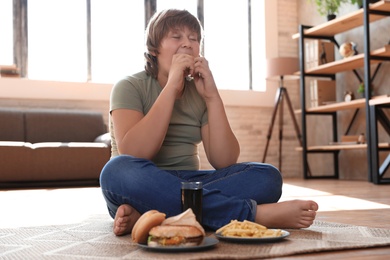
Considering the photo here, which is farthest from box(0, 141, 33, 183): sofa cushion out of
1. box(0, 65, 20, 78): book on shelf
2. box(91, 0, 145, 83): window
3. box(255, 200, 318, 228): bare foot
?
box(255, 200, 318, 228): bare foot

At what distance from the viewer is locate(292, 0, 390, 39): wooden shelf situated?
4514mm

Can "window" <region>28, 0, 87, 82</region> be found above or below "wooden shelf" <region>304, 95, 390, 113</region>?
above

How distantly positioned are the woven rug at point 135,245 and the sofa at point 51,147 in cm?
295

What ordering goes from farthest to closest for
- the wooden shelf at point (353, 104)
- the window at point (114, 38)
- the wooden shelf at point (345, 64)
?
the window at point (114, 38)
the wooden shelf at point (345, 64)
the wooden shelf at point (353, 104)

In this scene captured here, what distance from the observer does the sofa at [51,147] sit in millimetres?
4703

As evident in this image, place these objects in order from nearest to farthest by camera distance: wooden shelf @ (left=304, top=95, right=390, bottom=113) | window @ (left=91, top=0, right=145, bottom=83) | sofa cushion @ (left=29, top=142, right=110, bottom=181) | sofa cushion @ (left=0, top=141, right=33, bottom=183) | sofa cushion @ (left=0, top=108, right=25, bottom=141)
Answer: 1. wooden shelf @ (left=304, top=95, right=390, bottom=113)
2. sofa cushion @ (left=0, top=141, right=33, bottom=183)
3. sofa cushion @ (left=29, top=142, right=110, bottom=181)
4. sofa cushion @ (left=0, top=108, right=25, bottom=141)
5. window @ (left=91, top=0, right=145, bottom=83)

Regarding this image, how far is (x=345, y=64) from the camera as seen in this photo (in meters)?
5.18

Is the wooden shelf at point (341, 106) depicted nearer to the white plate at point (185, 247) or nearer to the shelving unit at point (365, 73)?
the shelving unit at point (365, 73)

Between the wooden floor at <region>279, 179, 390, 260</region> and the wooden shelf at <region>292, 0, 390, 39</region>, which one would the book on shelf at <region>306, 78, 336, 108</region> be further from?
the wooden floor at <region>279, 179, 390, 260</region>

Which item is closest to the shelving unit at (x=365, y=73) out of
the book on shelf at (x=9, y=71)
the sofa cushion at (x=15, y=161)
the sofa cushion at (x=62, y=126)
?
the sofa cushion at (x=62, y=126)

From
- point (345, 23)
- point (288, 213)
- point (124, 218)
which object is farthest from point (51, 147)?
point (288, 213)

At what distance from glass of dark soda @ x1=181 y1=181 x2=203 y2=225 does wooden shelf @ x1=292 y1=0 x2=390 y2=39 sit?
3.46 metres

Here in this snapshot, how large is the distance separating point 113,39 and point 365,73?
283 cm

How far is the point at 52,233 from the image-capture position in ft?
5.79
